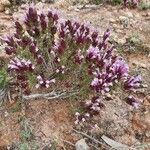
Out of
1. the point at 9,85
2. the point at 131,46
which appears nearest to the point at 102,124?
the point at 9,85

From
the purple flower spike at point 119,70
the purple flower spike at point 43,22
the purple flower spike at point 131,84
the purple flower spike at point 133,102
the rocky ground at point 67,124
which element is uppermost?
the purple flower spike at point 43,22

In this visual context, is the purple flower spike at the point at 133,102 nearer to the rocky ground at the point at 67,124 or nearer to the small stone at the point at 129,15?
the rocky ground at the point at 67,124

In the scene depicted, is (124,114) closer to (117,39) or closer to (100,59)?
(100,59)

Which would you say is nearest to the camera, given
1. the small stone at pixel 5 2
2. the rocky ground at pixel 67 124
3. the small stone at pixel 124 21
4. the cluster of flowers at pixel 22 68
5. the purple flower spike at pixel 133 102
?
the cluster of flowers at pixel 22 68

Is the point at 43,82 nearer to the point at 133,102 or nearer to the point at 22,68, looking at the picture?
the point at 22,68

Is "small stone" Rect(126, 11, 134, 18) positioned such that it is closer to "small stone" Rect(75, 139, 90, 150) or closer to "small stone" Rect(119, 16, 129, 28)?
"small stone" Rect(119, 16, 129, 28)

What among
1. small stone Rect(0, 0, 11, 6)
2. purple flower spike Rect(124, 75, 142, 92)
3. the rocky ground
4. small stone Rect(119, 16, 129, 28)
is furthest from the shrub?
small stone Rect(0, 0, 11, 6)

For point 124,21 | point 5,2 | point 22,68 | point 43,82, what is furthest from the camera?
point 5,2

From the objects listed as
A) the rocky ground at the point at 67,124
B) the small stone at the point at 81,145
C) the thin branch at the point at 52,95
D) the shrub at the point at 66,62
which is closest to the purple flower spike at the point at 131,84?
the shrub at the point at 66,62

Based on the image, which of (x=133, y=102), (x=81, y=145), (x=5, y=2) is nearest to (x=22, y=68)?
(x=81, y=145)
